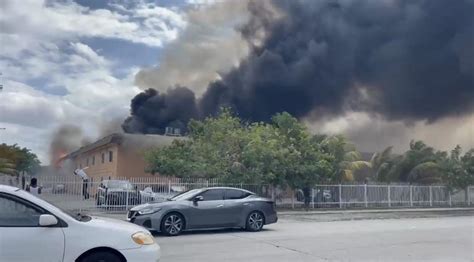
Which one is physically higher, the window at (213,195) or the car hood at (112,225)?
the window at (213,195)

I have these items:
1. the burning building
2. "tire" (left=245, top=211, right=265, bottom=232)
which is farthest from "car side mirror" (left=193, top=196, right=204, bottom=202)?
the burning building

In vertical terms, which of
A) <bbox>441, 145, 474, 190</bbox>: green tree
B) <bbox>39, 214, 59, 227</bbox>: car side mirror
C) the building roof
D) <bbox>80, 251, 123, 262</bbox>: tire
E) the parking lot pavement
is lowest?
the parking lot pavement

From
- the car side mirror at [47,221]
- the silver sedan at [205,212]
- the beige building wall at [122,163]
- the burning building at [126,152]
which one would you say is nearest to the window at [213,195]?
the silver sedan at [205,212]

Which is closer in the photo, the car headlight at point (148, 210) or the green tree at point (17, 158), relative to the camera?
the car headlight at point (148, 210)

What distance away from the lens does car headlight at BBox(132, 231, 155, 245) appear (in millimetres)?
6273

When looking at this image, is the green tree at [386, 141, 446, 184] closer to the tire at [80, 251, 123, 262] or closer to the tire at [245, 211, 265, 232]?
the tire at [245, 211, 265, 232]

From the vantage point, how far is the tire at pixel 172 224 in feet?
43.9

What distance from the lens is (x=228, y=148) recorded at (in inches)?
1014

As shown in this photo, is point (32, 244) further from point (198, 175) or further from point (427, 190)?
point (427, 190)

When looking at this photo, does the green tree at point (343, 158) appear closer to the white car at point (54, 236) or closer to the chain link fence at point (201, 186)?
the chain link fence at point (201, 186)

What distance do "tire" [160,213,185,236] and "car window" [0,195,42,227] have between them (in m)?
7.60

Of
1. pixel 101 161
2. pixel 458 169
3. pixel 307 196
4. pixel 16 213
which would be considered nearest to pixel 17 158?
pixel 101 161

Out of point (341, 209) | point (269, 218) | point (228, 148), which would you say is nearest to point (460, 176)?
point (341, 209)

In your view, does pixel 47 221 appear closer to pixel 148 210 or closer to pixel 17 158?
pixel 148 210
